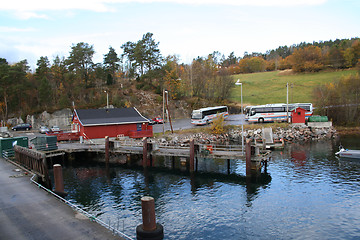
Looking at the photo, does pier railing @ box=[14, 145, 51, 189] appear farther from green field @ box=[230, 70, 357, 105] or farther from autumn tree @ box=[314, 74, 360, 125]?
green field @ box=[230, 70, 357, 105]

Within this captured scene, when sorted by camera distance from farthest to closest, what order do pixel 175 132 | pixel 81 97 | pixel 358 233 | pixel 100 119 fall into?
pixel 81 97 → pixel 175 132 → pixel 100 119 → pixel 358 233

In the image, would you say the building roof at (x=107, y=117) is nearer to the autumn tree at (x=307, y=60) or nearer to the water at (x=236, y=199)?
the water at (x=236, y=199)

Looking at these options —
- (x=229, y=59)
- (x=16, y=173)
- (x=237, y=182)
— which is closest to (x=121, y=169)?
A: (x=16, y=173)

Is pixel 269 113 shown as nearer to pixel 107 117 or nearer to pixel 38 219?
pixel 107 117

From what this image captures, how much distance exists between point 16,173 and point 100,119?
20976 millimetres

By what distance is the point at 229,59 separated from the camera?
184m

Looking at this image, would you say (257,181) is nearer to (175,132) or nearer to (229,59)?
(175,132)

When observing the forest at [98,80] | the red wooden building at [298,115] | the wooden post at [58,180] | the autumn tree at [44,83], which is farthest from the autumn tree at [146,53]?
the wooden post at [58,180]

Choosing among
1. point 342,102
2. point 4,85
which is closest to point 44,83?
point 4,85

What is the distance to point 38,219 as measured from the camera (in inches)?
558

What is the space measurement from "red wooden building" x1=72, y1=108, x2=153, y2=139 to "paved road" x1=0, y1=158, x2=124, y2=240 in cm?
2349

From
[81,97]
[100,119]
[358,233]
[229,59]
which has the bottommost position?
[358,233]

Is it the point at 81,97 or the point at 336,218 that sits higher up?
the point at 81,97

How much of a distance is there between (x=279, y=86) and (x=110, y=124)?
73.2m
